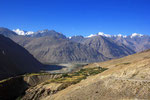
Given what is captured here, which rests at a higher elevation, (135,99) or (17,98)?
(135,99)

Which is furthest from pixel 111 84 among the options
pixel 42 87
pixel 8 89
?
pixel 8 89

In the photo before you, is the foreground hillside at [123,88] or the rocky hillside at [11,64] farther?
the rocky hillside at [11,64]

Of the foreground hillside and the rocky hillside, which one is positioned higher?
the rocky hillside

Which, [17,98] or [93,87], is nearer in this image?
[93,87]

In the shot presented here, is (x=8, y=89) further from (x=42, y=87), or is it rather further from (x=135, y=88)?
(x=135, y=88)

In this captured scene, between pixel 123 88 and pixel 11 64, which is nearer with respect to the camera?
pixel 123 88

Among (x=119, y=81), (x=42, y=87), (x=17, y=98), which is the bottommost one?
(x=17, y=98)

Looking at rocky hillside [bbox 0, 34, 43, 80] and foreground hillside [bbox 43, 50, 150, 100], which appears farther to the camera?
rocky hillside [bbox 0, 34, 43, 80]

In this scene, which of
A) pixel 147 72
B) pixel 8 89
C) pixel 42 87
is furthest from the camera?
pixel 8 89

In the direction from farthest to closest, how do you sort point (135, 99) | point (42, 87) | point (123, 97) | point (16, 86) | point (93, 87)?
point (16, 86) → point (42, 87) → point (93, 87) → point (123, 97) → point (135, 99)

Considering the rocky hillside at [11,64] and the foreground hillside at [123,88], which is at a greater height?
the rocky hillside at [11,64]

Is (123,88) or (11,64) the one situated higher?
(11,64)
